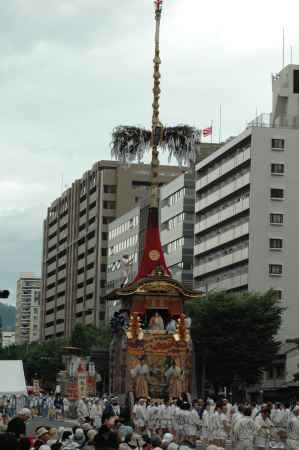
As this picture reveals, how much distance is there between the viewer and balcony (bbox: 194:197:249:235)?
98.9 m

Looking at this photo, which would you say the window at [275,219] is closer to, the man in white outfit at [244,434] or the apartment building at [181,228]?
the apartment building at [181,228]

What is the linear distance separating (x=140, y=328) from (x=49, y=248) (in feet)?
454

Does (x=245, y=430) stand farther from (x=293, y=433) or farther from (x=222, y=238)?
(x=222, y=238)

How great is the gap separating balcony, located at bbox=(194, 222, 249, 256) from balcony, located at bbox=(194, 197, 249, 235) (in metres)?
1.30

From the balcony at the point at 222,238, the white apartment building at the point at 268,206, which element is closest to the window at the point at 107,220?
the balcony at the point at 222,238

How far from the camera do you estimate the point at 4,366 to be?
1153 inches

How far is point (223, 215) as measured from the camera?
341 feet

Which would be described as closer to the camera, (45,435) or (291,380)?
(45,435)

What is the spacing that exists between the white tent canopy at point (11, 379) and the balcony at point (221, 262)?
6856 cm

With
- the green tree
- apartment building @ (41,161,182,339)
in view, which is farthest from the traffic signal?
apartment building @ (41,161,182,339)

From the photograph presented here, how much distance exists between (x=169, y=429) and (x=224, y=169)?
6266cm

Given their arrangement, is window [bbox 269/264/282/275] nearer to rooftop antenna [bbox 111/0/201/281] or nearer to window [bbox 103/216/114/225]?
rooftop antenna [bbox 111/0/201/281]

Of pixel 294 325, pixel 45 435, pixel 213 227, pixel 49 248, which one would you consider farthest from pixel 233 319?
pixel 49 248

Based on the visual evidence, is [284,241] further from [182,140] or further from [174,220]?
[182,140]
